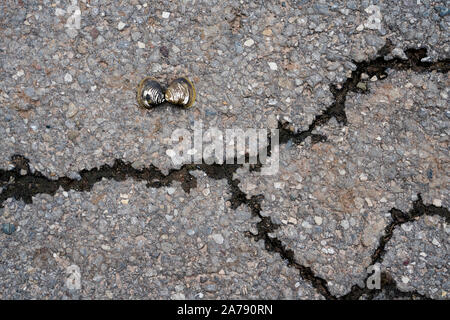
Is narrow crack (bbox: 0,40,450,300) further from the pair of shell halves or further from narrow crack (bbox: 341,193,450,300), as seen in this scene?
the pair of shell halves

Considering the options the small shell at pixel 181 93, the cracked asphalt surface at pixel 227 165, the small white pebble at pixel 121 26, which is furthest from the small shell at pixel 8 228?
the small white pebble at pixel 121 26

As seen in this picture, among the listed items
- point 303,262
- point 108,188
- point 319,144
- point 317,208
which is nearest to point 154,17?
point 108,188

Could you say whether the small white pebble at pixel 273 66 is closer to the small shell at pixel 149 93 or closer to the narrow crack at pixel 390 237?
the small shell at pixel 149 93

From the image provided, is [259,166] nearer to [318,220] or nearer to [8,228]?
[318,220]

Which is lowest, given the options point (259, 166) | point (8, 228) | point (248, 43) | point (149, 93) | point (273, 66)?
point (8, 228)

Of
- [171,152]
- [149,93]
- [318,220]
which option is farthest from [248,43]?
[318,220]

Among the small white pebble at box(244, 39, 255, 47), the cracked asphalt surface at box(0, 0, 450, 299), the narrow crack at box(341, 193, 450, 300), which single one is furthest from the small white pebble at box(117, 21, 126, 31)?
the narrow crack at box(341, 193, 450, 300)
